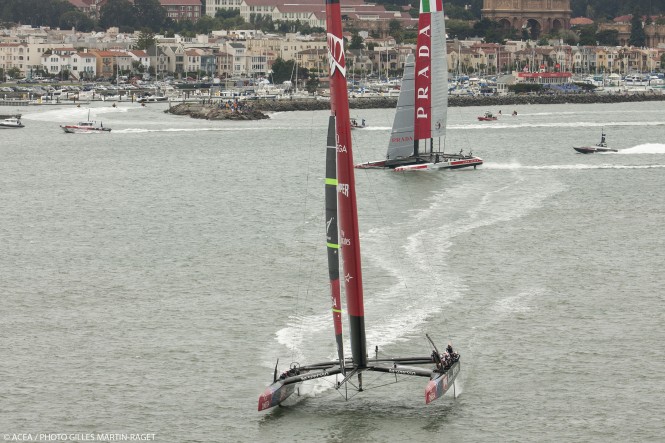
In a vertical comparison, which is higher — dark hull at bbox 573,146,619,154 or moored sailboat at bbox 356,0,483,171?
moored sailboat at bbox 356,0,483,171

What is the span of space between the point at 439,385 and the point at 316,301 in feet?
21.8

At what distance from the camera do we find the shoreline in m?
83.2

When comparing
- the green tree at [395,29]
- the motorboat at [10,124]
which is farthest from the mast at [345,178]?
the green tree at [395,29]

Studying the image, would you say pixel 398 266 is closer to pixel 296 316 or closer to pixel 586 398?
pixel 296 316

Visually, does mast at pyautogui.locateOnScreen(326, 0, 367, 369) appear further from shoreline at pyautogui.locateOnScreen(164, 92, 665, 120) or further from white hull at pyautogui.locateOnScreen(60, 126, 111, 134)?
shoreline at pyautogui.locateOnScreen(164, 92, 665, 120)

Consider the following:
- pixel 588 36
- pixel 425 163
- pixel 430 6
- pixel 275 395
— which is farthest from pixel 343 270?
pixel 588 36

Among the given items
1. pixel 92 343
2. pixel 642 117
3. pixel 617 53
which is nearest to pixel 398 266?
pixel 92 343

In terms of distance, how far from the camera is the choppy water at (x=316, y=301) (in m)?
16.9

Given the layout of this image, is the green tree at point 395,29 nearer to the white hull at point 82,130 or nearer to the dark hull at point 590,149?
the white hull at point 82,130

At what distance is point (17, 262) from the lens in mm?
27250

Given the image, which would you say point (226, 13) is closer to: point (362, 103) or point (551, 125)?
point (362, 103)

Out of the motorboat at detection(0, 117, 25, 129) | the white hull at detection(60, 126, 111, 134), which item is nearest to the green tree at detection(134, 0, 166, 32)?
the motorboat at detection(0, 117, 25, 129)

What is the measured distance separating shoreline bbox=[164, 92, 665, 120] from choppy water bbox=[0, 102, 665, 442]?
122ft

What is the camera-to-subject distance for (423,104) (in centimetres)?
4434
